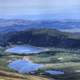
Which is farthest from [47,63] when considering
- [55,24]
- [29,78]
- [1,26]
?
[1,26]

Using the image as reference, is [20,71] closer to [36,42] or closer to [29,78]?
[29,78]

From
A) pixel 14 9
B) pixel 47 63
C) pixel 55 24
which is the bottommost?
pixel 47 63

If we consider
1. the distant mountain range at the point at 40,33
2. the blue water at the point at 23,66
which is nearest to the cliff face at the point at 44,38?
the distant mountain range at the point at 40,33

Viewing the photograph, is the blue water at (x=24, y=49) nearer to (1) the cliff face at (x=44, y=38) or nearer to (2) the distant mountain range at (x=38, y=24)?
(1) the cliff face at (x=44, y=38)

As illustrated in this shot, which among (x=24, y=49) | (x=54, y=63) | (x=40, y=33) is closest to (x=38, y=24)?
(x=40, y=33)

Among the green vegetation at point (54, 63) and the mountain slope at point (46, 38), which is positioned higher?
the mountain slope at point (46, 38)

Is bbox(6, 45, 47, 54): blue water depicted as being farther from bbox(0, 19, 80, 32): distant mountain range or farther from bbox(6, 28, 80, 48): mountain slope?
bbox(0, 19, 80, 32): distant mountain range
